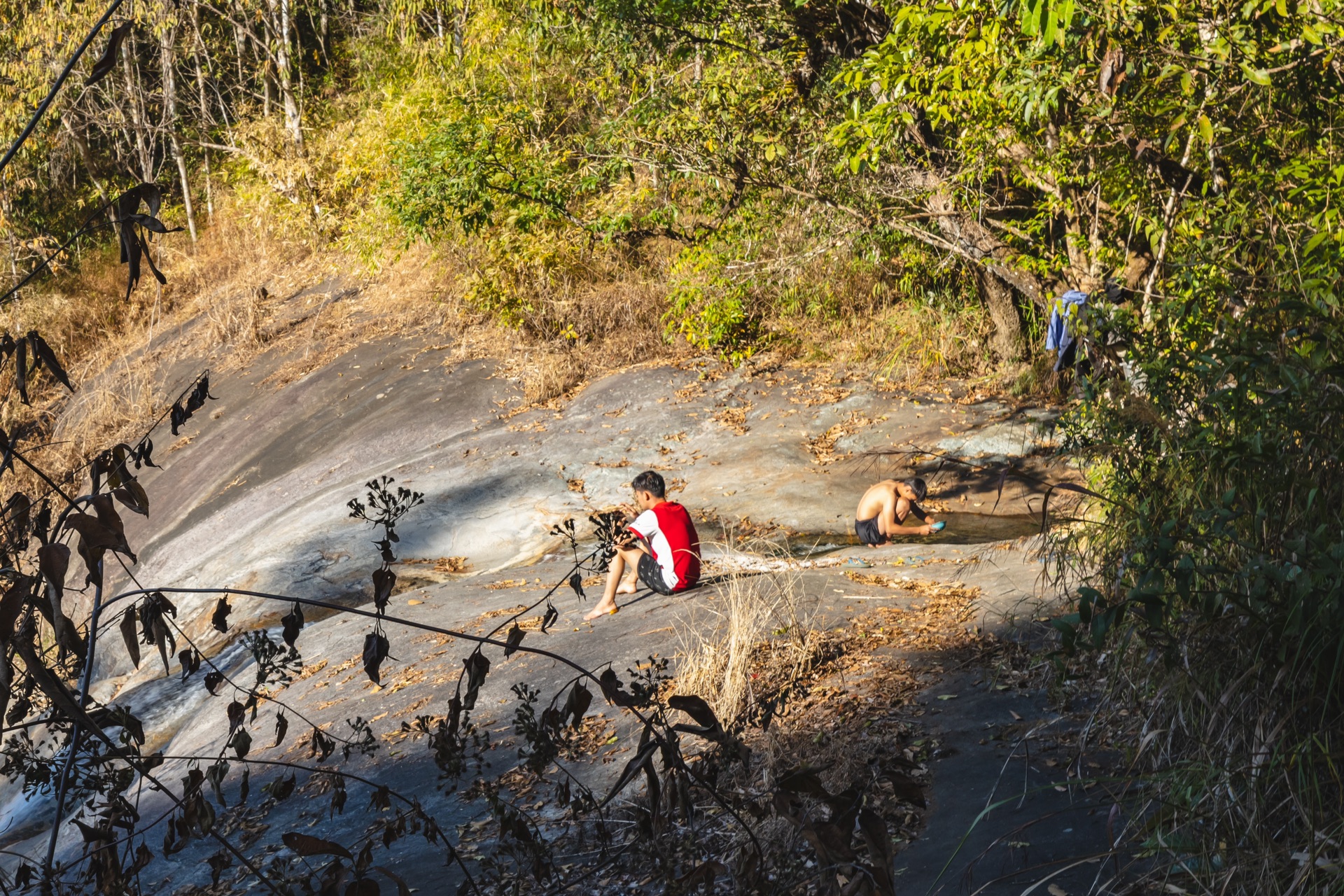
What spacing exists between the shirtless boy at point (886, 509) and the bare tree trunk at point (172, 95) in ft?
59.8

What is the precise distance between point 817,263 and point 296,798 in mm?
10351

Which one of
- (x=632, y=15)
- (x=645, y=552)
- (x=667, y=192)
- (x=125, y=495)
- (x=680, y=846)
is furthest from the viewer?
(x=667, y=192)

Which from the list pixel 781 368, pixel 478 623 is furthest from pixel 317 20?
pixel 478 623

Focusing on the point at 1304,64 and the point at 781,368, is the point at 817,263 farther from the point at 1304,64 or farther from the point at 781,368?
the point at 1304,64

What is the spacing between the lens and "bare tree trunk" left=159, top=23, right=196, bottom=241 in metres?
22.9

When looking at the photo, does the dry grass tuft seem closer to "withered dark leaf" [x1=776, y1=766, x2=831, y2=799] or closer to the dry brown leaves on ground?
"withered dark leaf" [x1=776, y1=766, x2=831, y2=799]

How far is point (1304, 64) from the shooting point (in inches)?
226

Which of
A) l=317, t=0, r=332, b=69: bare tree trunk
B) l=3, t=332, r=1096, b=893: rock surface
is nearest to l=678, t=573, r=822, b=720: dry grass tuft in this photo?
l=3, t=332, r=1096, b=893: rock surface

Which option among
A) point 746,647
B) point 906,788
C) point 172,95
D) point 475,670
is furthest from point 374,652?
point 172,95

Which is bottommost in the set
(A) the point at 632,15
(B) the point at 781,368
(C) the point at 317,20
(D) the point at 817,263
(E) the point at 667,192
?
(B) the point at 781,368

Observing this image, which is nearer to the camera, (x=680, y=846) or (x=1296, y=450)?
(x=1296, y=450)

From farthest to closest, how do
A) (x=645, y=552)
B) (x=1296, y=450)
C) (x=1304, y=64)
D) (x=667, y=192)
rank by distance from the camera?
1. (x=667, y=192)
2. (x=645, y=552)
3. (x=1304, y=64)
4. (x=1296, y=450)

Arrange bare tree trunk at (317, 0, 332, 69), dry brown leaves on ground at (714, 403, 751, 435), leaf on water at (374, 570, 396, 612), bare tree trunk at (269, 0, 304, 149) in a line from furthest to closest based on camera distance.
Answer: bare tree trunk at (317, 0, 332, 69) < bare tree trunk at (269, 0, 304, 149) < dry brown leaves on ground at (714, 403, 751, 435) < leaf on water at (374, 570, 396, 612)

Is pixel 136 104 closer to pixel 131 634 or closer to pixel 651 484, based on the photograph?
pixel 651 484
